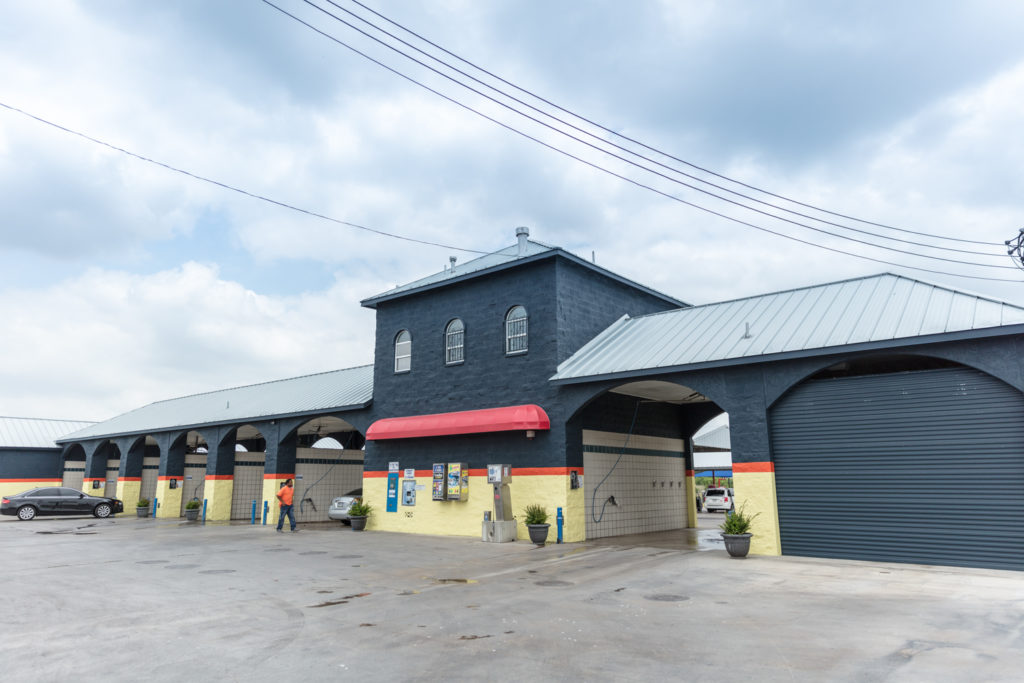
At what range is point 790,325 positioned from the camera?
15.7 metres

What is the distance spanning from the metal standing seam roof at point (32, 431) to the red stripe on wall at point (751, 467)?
142 feet

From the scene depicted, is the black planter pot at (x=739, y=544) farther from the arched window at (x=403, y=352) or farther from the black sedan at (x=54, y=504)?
the black sedan at (x=54, y=504)

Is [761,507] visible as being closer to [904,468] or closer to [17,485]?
[904,468]

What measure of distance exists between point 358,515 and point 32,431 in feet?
106

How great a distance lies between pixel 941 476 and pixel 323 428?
956 inches

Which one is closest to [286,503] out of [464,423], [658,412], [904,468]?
[464,423]

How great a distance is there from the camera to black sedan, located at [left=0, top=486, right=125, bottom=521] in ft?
97.8

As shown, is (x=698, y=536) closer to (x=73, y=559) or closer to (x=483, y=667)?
(x=483, y=667)

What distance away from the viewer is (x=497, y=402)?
66.7 ft

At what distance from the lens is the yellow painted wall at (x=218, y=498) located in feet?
95.1

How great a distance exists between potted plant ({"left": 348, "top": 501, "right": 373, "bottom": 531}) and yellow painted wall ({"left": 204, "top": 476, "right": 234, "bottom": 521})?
9.45 metres

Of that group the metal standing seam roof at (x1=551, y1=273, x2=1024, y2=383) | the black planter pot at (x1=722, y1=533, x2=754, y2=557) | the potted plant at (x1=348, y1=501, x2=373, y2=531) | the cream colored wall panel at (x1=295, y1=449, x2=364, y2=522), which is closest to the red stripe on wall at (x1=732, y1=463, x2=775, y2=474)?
the black planter pot at (x1=722, y1=533, x2=754, y2=557)

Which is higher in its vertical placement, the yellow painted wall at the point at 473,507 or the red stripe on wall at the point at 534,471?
the red stripe on wall at the point at 534,471

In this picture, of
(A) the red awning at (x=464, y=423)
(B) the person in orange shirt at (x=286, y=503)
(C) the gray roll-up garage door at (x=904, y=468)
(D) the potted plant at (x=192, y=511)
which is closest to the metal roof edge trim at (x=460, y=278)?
(A) the red awning at (x=464, y=423)
